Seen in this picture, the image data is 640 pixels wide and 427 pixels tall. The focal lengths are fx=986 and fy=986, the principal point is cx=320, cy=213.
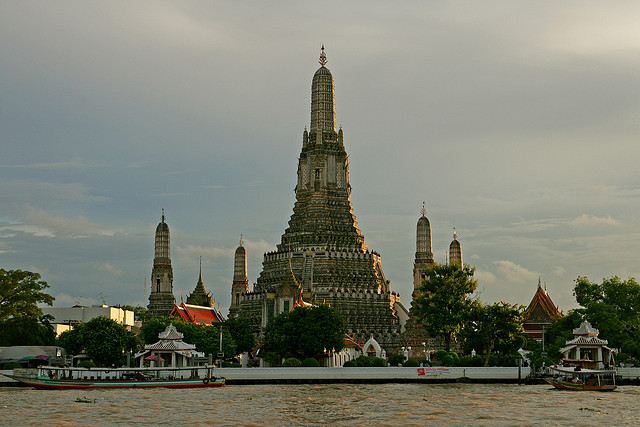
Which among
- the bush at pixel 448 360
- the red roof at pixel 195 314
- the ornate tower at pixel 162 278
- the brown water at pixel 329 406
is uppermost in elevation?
the ornate tower at pixel 162 278

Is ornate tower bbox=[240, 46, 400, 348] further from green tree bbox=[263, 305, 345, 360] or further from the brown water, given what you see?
the brown water

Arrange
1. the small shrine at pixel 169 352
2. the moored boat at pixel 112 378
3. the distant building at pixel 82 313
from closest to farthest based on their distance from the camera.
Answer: the moored boat at pixel 112 378
the small shrine at pixel 169 352
the distant building at pixel 82 313

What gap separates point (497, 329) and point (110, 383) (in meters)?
34.0

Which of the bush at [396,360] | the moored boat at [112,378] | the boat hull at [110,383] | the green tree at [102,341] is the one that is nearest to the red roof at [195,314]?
the green tree at [102,341]

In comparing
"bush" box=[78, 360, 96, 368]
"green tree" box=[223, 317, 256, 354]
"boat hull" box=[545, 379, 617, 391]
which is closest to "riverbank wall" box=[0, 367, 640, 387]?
"boat hull" box=[545, 379, 617, 391]

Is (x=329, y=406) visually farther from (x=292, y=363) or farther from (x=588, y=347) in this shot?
(x=588, y=347)

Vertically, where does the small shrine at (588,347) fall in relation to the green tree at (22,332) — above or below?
below

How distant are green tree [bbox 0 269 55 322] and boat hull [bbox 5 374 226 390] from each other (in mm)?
25117

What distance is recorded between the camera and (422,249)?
4702 inches

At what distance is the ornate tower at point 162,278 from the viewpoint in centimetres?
11481

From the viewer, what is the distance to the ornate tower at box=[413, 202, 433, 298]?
118062 mm

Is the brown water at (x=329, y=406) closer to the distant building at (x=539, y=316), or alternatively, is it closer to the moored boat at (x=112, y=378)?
the moored boat at (x=112, y=378)

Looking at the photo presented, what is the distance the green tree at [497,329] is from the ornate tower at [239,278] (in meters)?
49.2

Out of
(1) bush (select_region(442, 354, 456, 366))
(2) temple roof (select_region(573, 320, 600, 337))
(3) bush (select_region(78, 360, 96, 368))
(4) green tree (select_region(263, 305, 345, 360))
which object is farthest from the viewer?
(4) green tree (select_region(263, 305, 345, 360))
